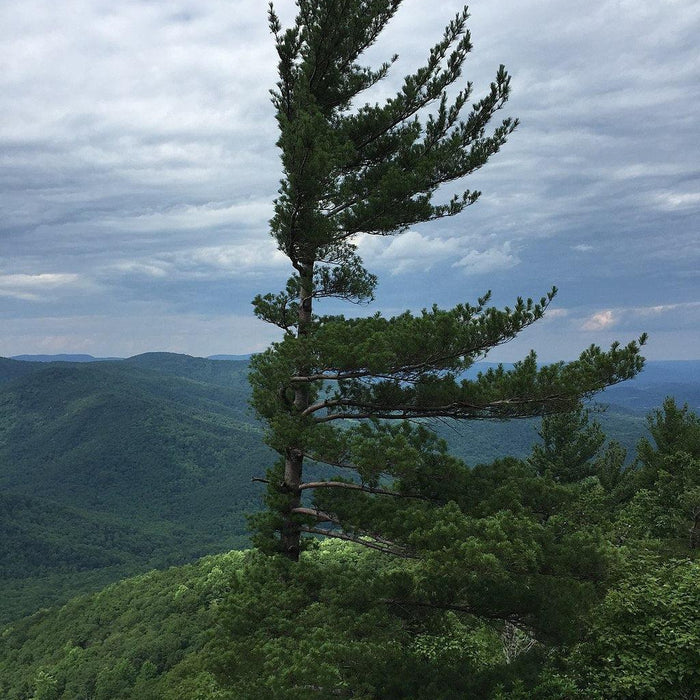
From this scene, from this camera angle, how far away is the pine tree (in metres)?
9.87

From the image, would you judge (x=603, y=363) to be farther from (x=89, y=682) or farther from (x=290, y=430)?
(x=89, y=682)

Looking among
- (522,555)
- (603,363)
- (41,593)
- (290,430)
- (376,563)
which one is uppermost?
(603,363)

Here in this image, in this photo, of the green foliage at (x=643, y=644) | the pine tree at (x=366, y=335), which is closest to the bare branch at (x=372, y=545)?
the pine tree at (x=366, y=335)

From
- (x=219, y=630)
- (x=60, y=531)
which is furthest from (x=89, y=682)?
(x=60, y=531)

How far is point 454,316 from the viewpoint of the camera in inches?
403

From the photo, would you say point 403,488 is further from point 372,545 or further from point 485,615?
point 485,615

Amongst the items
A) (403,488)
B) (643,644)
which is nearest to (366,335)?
(403,488)

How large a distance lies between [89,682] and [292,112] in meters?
81.5

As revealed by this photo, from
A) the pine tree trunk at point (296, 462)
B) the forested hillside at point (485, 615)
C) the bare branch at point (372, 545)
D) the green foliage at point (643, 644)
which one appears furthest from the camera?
the pine tree trunk at point (296, 462)

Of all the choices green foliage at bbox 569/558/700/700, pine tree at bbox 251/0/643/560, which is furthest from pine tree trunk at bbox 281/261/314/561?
green foliage at bbox 569/558/700/700

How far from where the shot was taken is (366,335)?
10688 mm

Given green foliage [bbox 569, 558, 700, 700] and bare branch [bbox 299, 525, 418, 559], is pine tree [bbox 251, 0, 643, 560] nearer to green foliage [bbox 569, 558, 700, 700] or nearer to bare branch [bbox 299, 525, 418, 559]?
bare branch [bbox 299, 525, 418, 559]

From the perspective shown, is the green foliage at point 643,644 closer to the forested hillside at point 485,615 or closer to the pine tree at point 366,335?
the forested hillside at point 485,615

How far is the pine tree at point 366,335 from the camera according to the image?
388 inches
